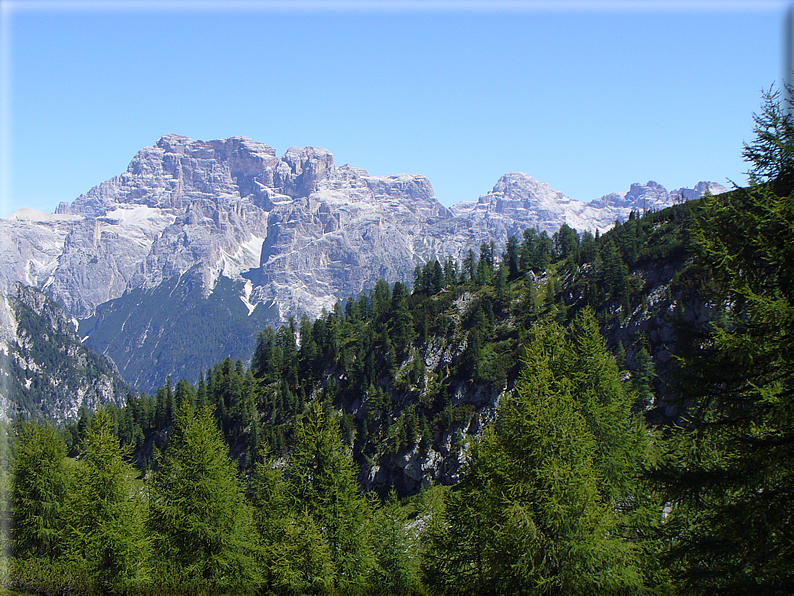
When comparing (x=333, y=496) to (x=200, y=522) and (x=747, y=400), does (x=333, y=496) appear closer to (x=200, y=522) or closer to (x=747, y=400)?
(x=200, y=522)

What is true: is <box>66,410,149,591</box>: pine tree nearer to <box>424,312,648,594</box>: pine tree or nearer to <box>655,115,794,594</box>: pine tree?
<box>424,312,648,594</box>: pine tree

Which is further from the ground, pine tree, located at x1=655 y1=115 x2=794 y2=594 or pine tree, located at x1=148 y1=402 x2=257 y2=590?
pine tree, located at x1=655 y1=115 x2=794 y2=594

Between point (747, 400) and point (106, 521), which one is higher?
point (747, 400)

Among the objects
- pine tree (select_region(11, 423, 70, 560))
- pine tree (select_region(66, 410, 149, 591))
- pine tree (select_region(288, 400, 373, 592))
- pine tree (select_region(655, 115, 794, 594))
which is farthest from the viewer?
pine tree (select_region(11, 423, 70, 560))

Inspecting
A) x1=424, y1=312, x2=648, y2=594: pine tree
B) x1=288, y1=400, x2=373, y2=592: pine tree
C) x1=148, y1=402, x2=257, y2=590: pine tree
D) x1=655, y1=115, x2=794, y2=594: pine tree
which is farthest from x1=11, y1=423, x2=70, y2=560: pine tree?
x1=655, y1=115, x2=794, y2=594: pine tree

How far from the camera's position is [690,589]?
37.4ft

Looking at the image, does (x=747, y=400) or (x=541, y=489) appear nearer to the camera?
(x=747, y=400)

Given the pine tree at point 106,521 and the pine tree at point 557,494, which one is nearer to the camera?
the pine tree at point 557,494

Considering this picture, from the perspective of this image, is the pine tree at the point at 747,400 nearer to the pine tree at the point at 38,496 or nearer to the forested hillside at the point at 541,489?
the forested hillside at the point at 541,489

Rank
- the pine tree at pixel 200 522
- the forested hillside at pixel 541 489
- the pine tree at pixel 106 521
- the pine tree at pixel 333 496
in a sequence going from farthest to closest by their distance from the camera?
the pine tree at pixel 106 521, the pine tree at pixel 200 522, the pine tree at pixel 333 496, the forested hillside at pixel 541 489

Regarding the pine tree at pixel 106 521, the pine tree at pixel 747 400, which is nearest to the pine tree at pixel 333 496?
the pine tree at pixel 106 521

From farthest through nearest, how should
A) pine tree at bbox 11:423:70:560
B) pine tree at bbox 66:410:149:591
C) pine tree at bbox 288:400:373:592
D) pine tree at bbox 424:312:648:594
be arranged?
A: pine tree at bbox 11:423:70:560 < pine tree at bbox 66:410:149:591 < pine tree at bbox 288:400:373:592 < pine tree at bbox 424:312:648:594

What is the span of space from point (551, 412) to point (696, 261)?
684 centimetres

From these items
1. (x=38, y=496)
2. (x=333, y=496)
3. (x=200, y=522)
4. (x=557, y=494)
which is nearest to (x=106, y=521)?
(x=200, y=522)
